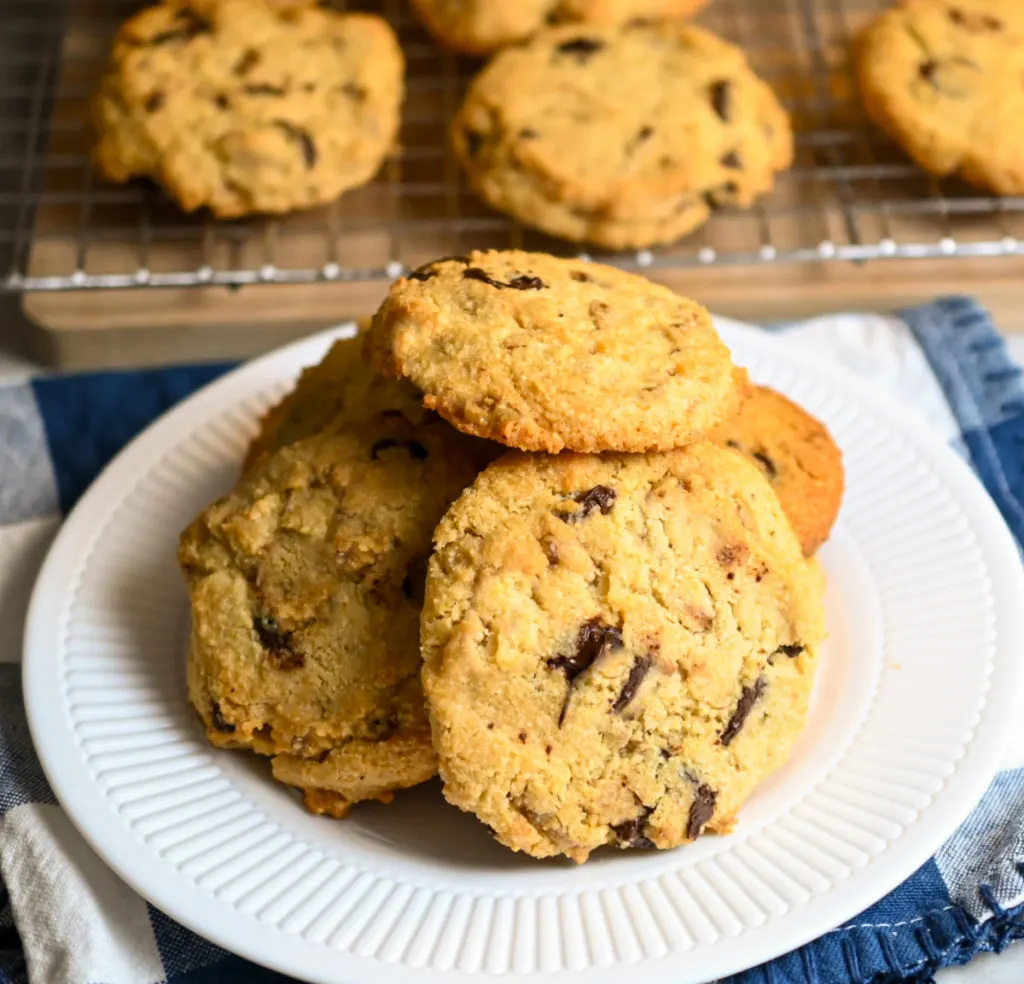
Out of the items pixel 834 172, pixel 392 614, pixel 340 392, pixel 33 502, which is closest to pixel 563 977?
pixel 392 614

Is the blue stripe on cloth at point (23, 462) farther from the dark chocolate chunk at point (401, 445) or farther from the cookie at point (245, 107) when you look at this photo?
the dark chocolate chunk at point (401, 445)

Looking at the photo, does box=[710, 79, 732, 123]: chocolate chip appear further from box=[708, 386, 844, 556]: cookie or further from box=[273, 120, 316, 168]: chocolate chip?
box=[708, 386, 844, 556]: cookie

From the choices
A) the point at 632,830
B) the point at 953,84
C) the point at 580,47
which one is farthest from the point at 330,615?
the point at 953,84

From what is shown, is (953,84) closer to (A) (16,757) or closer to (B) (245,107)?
(B) (245,107)

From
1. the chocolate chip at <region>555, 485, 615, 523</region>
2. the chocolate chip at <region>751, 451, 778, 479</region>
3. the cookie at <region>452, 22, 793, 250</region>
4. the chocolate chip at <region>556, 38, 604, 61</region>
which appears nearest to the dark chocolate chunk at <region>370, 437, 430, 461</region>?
the chocolate chip at <region>555, 485, 615, 523</region>

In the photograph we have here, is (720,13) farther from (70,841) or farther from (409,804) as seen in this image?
(70,841)

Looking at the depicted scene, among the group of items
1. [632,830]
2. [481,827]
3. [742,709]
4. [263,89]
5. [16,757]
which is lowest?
[16,757]

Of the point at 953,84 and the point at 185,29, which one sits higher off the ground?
the point at 953,84

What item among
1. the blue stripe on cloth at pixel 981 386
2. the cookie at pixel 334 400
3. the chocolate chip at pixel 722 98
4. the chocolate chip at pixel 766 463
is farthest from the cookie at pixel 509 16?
the chocolate chip at pixel 766 463
